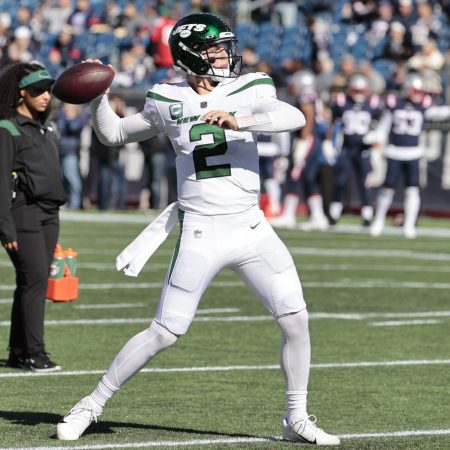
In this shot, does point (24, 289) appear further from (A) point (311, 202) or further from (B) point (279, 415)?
(A) point (311, 202)

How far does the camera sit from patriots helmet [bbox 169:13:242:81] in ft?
19.9

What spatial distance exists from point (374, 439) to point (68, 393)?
75.0 inches

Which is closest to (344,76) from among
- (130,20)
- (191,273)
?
(130,20)

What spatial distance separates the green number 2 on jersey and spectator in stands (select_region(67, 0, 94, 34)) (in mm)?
24208

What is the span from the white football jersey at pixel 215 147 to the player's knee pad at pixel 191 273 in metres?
0.20

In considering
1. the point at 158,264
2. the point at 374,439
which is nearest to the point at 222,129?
the point at 374,439

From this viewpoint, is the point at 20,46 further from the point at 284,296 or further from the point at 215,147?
the point at 284,296

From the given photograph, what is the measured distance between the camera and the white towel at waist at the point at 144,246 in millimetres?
6145

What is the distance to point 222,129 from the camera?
19.8 feet

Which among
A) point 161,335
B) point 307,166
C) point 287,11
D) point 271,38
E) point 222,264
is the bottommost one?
point 307,166

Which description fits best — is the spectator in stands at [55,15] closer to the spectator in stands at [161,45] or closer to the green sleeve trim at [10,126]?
the spectator in stands at [161,45]

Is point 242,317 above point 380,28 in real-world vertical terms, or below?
above

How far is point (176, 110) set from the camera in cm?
611

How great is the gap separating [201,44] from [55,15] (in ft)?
84.7
